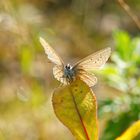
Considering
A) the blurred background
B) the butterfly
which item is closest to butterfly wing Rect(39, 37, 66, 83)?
the butterfly

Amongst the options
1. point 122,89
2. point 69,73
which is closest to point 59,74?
point 69,73

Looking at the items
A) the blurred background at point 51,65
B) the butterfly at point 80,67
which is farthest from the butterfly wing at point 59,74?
the blurred background at point 51,65

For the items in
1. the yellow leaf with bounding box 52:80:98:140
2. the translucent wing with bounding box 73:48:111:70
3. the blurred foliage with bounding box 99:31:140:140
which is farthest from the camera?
the blurred foliage with bounding box 99:31:140:140

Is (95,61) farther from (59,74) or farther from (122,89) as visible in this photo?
(122,89)

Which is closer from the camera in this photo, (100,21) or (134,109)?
(134,109)

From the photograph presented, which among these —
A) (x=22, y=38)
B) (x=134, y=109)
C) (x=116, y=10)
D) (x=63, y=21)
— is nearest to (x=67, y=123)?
(x=134, y=109)

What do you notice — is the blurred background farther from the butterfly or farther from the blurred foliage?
the butterfly

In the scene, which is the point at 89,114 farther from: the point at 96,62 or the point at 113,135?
the point at 113,135
